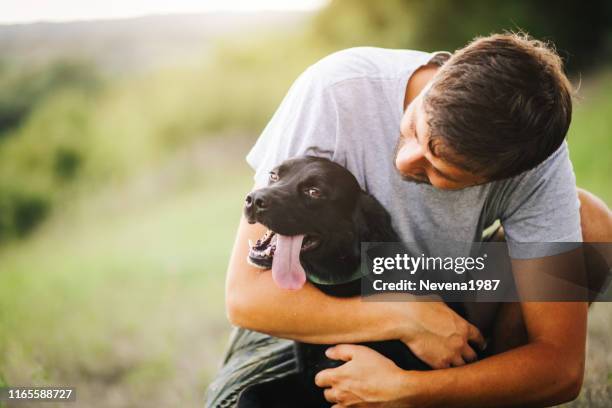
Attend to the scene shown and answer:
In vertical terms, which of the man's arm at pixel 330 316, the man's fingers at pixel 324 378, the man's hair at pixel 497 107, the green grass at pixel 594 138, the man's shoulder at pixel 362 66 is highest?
the man's shoulder at pixel 362 66

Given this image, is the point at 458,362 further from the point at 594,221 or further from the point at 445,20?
the point at 445,20

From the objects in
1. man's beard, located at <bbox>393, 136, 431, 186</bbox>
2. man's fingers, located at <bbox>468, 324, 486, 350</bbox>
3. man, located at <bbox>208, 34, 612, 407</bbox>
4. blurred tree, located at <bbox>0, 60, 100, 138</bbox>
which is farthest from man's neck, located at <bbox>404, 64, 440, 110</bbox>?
blurred tree, located at <bbox>0, 60, 100, 138</bbox>

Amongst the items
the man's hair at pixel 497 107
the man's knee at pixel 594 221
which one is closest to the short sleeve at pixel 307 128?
the man's hair at pixel 497 107

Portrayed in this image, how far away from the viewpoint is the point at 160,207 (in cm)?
587

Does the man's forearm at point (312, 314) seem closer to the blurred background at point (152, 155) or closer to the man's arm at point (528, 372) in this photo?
the man's arm at point (528, 372)

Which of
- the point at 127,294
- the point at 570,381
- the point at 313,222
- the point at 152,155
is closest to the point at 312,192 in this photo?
the point at 313,222

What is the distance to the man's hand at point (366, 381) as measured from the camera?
72.8 inches

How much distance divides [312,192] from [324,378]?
0.61 meters

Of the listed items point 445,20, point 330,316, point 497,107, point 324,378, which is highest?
point 445,20

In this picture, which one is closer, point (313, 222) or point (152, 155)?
point (313, 222)

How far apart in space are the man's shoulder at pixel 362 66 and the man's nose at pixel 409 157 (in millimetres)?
286

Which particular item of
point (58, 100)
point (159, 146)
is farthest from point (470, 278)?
point (58, 100)

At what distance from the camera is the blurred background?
3361 millimetres

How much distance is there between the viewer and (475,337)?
6.60 feet
